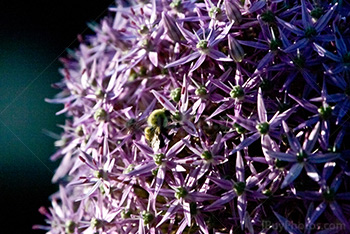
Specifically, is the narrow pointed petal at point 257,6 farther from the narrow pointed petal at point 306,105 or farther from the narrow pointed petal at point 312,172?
the narrow pointed petal at point 312,172

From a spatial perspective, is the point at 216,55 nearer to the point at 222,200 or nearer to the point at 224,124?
the point at 224,124

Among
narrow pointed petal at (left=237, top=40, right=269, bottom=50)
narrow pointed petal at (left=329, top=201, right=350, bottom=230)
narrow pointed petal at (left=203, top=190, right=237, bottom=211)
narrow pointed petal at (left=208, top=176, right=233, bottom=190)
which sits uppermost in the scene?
narrow pointed petal at (left=237, top=40, right=269, bottom=50)

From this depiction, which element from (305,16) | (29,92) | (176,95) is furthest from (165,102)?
(29,92)

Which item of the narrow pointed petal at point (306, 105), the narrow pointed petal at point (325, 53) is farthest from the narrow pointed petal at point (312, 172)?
the narrow pointed petal at point (325, 53)

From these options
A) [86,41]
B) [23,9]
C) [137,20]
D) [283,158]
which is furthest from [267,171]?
[23,9]

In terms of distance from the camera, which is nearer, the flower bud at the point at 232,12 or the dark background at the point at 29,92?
the flower bud at the point at 232,12

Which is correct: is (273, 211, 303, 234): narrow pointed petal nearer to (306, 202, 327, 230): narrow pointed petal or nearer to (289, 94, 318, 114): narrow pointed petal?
(306, 202, 327, 230): narrow pointed petal

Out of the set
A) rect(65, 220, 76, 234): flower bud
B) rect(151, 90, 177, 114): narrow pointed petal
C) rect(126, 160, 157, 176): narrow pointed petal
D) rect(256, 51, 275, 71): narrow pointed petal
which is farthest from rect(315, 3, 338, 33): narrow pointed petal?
rect(65, 220, 76, 234): flower bud
